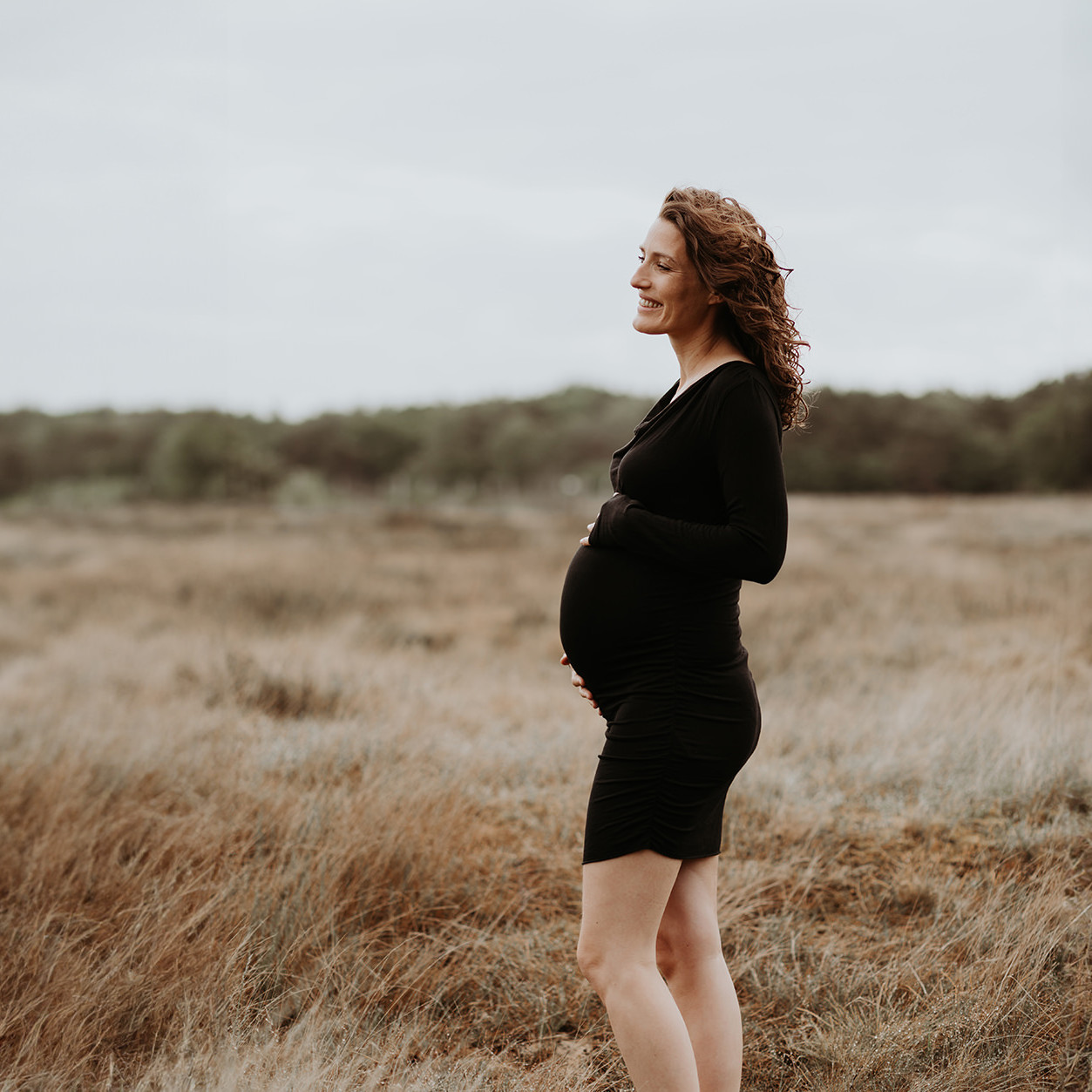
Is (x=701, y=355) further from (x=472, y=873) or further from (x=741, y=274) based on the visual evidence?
(x=472, y=873)

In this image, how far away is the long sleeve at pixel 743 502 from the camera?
1685mm

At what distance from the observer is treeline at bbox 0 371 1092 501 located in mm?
42562

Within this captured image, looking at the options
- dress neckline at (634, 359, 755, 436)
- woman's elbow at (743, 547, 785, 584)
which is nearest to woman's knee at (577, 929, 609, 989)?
woman's elbow at (743, 547, 785, 584)

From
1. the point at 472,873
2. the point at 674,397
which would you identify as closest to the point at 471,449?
the point at 472,873

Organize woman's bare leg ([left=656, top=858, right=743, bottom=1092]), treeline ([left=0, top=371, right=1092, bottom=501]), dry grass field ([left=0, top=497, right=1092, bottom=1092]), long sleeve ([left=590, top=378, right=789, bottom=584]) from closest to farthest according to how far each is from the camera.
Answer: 1. long sleeve ([left=590, top=378, right=789, bottom=584])
2. woman's bare leg ([left=656, top=858, right=743, bottom=1092])
3. dry grass field ([left=0, top=497, right=1092, bottom=1092])
4. treeline ([left=0, top=371, right=1092, bottom=501])

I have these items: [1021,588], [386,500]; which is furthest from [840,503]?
[1021,588]

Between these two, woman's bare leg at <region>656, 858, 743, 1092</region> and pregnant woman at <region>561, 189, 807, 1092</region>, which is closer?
pregnant woman at <region>561, 189, 807, 1092</region>

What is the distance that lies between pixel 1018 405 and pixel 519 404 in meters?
27.9

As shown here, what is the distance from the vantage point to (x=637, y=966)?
1.77m

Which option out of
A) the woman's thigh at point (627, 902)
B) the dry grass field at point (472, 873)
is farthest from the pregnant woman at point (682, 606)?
the dry grass field at point (472, 873)

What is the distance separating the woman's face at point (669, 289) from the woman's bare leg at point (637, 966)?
1.09m

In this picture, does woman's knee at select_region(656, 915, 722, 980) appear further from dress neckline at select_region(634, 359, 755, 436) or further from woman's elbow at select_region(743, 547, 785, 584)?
dress neckline at select_region(634, 359, 755, 436)

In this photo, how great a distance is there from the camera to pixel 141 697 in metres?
5.80

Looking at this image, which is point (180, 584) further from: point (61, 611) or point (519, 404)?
point (519, 404)
